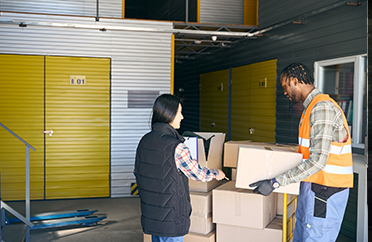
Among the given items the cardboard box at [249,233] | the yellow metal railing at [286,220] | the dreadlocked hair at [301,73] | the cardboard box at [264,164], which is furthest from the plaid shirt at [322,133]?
the cardboard box at [249,233]

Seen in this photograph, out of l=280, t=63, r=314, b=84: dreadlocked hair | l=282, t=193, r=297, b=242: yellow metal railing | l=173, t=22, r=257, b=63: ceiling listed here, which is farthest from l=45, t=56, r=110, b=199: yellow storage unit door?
l=280, t=63, r=314, b=84: dreadlocked hair

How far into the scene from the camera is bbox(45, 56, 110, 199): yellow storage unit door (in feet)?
22.9

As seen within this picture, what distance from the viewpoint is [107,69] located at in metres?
7.14

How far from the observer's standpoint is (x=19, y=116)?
271 inches

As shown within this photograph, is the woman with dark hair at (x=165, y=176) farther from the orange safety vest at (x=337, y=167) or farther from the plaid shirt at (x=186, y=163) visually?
the orange safety vest at (x=337, y=167)

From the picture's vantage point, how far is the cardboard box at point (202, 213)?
3311 mm

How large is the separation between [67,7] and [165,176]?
19.5ft

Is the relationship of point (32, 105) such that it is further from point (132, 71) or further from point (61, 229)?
point (61, 229)

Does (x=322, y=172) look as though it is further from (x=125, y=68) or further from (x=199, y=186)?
(x=125, y=68)

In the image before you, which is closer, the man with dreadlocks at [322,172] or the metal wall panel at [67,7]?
the man with dreadlocks at [322,172]

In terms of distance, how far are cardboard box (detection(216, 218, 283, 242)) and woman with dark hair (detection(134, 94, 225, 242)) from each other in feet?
2.49

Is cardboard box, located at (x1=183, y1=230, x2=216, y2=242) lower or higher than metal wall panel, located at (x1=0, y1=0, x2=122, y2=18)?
lower

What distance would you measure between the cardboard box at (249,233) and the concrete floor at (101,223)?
199 centimetres

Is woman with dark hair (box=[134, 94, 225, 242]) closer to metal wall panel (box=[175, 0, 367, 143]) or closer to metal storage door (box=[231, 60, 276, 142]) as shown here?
metal wall panel (box=[175, 0, 367, 143])
